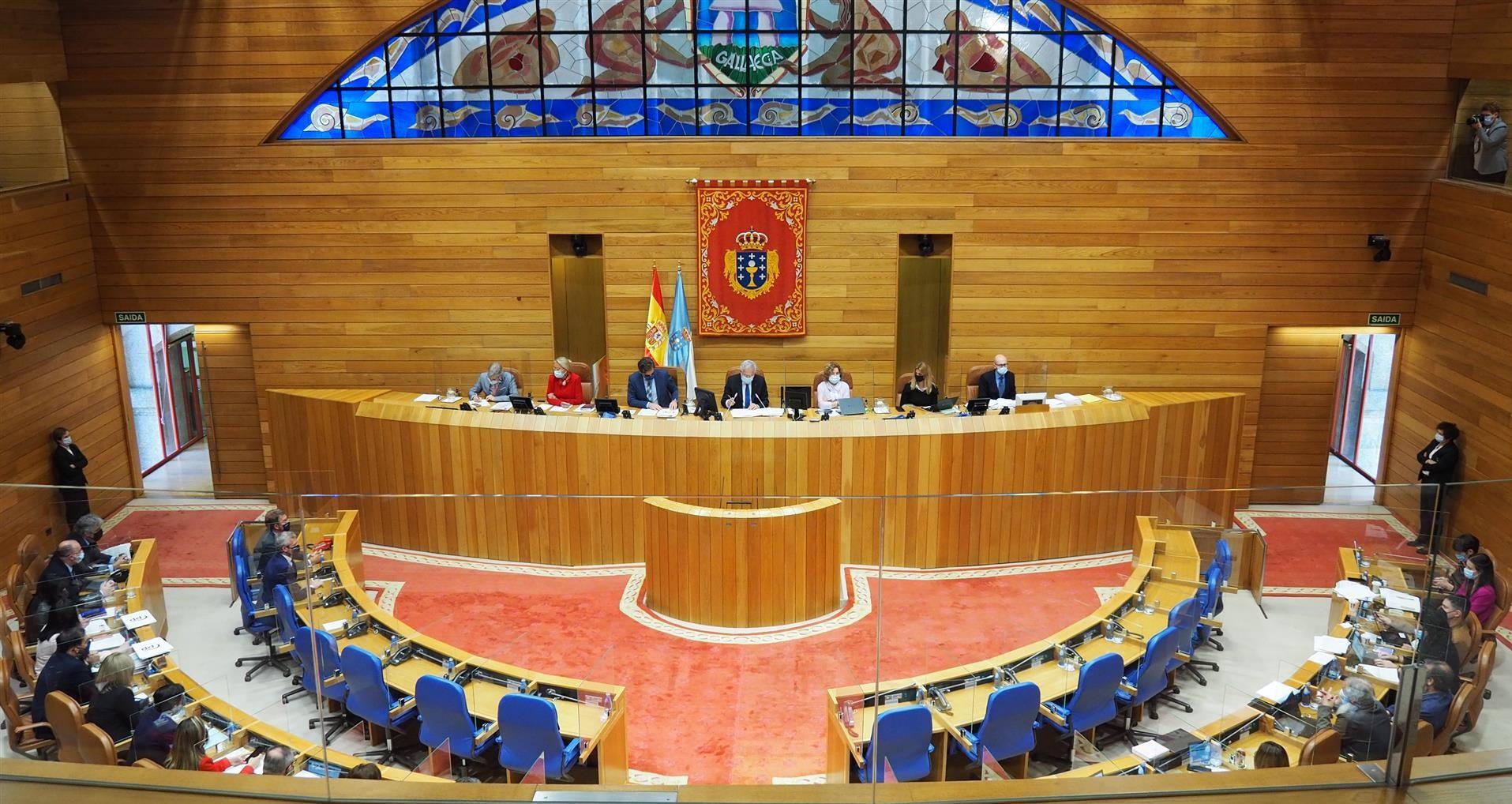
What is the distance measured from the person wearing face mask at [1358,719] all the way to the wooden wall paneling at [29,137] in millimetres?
11970

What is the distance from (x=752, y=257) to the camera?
11.7 metres

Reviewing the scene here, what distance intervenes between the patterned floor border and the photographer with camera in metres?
7.30

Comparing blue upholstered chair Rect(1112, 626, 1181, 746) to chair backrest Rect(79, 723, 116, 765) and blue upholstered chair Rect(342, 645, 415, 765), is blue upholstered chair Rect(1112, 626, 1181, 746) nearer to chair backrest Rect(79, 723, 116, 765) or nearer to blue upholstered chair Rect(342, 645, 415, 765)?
blue upholstered chair Rect(342, 645, 415, 765)

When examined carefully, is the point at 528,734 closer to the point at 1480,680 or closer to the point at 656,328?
the point at 1480,680

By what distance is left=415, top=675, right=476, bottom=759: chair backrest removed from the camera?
575 cm

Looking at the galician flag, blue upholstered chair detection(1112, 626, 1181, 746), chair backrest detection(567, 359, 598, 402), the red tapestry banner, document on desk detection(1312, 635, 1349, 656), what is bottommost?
blue upholstered chair detection(1112, 626, 1181, 746)

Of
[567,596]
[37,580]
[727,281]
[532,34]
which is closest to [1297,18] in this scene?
[727,281]

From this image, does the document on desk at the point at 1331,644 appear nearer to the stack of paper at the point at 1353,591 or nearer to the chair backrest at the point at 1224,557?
the stack of paper at the point at 1353,591

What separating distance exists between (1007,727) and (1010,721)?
0.11ft

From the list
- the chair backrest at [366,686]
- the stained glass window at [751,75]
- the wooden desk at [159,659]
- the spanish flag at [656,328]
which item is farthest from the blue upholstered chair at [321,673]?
the stained glass window at [751,75]

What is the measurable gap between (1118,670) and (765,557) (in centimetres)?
279

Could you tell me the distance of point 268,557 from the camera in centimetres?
501

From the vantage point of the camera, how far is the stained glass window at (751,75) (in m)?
11.2

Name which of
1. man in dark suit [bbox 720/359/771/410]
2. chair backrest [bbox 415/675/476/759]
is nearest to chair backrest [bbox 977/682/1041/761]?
chair backrest [bbox 415/675/476/759]
